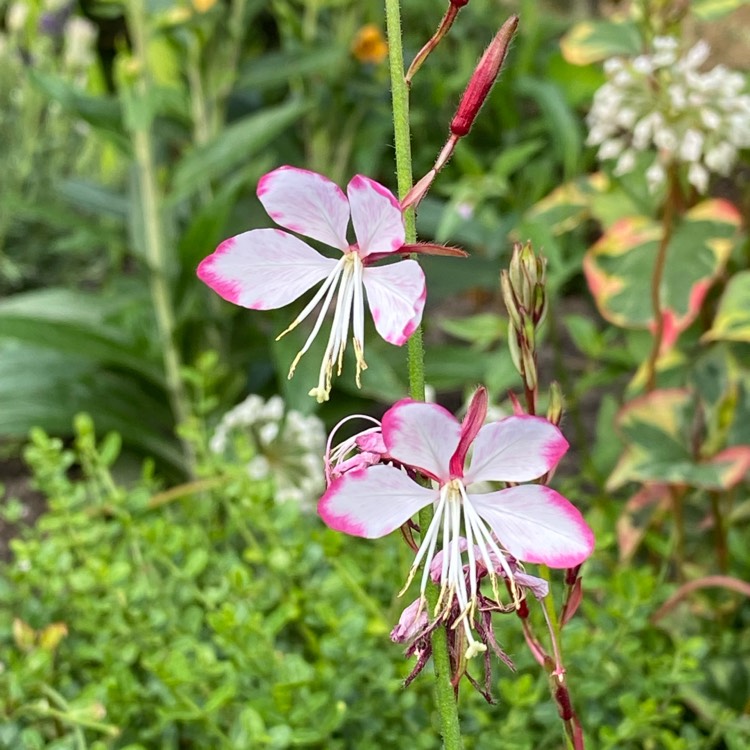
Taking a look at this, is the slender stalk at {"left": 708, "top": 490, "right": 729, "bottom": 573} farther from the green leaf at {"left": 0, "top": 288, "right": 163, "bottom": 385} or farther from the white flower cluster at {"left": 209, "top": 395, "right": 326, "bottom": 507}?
the green leaf at {"left": 0, "top": 288, "right": 163, "bottom": 385}

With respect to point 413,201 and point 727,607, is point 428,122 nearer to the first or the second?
point 727,607

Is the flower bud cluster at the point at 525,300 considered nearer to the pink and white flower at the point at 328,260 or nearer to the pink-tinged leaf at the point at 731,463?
the pink and white flower at the point at 328,260

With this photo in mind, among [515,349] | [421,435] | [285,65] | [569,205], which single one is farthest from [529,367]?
[285,65]

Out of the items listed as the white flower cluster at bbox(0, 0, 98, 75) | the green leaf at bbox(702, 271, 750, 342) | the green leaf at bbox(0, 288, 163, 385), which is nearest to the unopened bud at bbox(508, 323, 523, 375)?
the green leaf at bbox(702, 271, 750, 342)

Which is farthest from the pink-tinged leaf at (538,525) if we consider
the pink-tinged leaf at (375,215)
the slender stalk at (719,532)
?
the slender stalk at (719,532)

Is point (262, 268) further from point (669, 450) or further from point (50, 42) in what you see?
point (50, 42)
